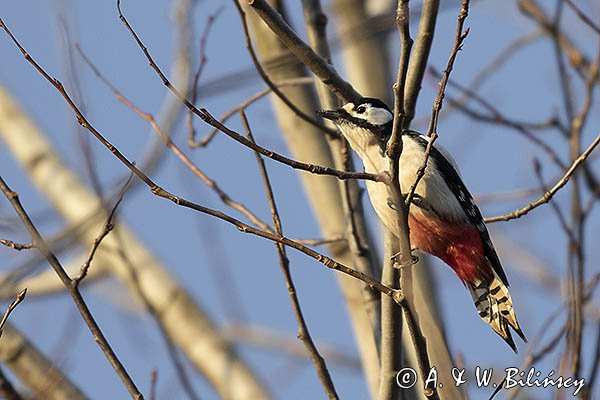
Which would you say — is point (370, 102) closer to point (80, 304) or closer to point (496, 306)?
point (496, 306)

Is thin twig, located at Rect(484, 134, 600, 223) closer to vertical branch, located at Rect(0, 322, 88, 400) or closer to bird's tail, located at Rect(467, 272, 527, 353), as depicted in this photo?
bird's tail, located at Rect(467, 272, 527, 353)

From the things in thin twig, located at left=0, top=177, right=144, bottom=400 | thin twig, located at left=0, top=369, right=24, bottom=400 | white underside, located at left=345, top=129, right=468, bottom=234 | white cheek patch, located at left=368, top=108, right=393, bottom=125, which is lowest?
thin twig, located at left=0, top=369, right=24, bottom=400

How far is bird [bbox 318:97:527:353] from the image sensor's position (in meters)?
3.90

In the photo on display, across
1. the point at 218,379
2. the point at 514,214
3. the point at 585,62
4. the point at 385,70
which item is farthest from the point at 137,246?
the point at 514,214

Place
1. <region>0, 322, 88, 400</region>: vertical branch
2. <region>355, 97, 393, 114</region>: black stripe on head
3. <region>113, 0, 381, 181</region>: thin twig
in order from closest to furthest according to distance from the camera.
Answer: <region>113, 0, 381, 181</region>: thin twig < <region>0, 322, 88, 400</region>: vertical branch < <region>355, 97, 393, 114</region>: black stripe on head

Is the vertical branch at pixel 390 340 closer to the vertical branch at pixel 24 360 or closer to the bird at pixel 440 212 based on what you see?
the bird at pixel 440 212

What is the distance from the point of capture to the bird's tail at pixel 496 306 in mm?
3893

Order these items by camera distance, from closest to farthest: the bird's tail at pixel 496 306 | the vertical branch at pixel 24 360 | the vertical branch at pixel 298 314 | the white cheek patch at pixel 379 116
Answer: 1. the vertical branch at pixel 298 314
2. the vertical branch at pixel 24 360
3. the bird's tail at pixel 496 306
4. the white cheek patch at pixel 379 116

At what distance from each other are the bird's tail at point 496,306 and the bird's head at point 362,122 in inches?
30.9

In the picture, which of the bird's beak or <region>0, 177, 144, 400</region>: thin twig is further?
the bird's beak

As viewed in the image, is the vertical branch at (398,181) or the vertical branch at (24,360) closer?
the vertical branch at (398,181)

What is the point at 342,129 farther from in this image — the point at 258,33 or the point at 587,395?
the point at 587,395

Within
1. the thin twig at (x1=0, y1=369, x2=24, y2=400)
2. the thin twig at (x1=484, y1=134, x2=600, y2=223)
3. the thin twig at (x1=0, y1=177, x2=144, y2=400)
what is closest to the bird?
the thin twig at (x1=484, y1=134, x2=600, y2=223)

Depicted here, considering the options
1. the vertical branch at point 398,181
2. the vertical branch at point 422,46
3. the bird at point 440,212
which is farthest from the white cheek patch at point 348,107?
the vertical branch at point 398,181
